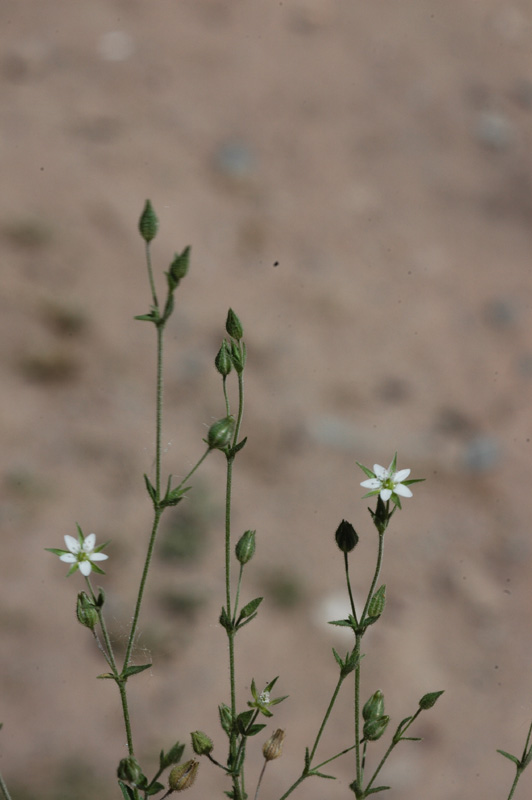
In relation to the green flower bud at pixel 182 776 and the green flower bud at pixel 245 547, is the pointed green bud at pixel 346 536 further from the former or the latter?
the green flower bud at pixel 182 776

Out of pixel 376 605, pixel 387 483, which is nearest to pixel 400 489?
pixel 387 483

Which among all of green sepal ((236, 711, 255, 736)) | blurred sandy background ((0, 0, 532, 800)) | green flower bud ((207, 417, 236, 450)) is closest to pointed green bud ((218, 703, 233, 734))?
green sepal ((236, 711, 255, 736))

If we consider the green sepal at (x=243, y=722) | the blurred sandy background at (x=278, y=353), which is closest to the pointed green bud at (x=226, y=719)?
the green sepal at (x=243, y=722)

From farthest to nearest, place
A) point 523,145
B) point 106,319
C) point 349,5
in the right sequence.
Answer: point 349,5, point 523,145, point 106,319

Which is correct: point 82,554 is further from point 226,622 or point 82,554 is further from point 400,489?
point 400,489

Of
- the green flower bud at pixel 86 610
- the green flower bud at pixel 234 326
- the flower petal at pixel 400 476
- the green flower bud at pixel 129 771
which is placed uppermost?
the green flower bud at pixel 234 326

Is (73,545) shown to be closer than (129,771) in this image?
No

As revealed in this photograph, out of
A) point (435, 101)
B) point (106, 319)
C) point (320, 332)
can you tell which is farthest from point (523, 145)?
point (106, 319)

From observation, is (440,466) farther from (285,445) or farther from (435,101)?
(435,101)
